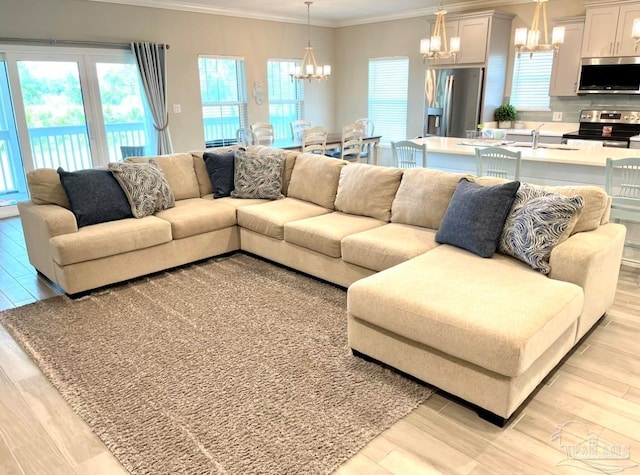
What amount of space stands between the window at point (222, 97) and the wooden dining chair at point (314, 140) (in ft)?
6.93

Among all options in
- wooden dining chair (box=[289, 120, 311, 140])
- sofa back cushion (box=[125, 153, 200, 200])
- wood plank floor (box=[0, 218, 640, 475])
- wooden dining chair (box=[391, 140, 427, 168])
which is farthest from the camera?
wooden dining chair (box=[289, 120, 311, 140])

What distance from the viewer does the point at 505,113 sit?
6965 mm

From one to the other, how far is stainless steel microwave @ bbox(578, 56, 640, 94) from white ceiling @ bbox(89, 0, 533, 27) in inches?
55.5

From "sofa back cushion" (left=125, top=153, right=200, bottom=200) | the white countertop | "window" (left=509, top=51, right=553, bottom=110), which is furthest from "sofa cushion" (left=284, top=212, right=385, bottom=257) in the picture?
"window" (left=509, top=51, right=553, bottom=110)

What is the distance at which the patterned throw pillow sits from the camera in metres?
3.92

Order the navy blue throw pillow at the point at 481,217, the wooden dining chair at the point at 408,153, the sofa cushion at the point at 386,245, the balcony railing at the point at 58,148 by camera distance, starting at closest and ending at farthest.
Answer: the navy blue throw pillow at the point at 481,217
the sofa cushion at the point at 386,245
the wooden dining chair at the point at 408,153
the balcony railing at the point at 58,148

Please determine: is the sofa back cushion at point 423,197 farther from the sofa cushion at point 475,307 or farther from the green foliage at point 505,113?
the green foliage at point 505,113

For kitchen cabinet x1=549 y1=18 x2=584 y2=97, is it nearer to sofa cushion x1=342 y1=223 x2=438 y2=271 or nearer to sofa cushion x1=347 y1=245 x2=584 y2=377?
sofa cushion x1=342 y1=223 x2=438 y2=271

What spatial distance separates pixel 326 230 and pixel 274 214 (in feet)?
2.16

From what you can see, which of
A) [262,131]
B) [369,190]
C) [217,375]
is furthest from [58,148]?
[217,375]

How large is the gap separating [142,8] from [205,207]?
380cm

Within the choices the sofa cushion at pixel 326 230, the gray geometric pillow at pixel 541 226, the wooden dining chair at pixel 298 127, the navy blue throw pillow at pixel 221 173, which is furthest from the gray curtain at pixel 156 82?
the gray geometric pillow at pixel 541 226

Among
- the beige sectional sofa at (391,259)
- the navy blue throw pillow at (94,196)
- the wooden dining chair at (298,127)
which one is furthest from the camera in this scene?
the wooden dining chair at (298,127)

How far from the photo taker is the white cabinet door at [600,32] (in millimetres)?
5762
